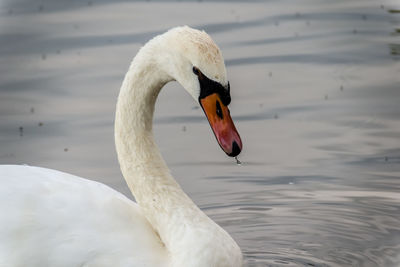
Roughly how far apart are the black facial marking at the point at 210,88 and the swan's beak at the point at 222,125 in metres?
0.02

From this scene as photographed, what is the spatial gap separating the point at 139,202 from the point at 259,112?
347cm

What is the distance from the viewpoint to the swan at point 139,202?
4.93 metres

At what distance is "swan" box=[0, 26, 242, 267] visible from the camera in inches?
194

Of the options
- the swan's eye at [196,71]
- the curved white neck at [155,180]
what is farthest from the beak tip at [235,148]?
the curved white neck at [155,180]

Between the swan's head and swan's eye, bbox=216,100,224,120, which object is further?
swan's eye, bbox=216,100,224,120

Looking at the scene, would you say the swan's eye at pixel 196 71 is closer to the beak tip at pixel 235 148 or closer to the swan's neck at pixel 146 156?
the swan's neck at pixel 146 156

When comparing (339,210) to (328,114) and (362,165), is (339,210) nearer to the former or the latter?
(362,165)

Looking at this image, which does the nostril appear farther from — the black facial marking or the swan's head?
the black facial marking

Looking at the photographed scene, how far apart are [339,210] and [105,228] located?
2147 millimetres

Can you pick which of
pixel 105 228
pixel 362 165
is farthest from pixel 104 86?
pixel 105 228

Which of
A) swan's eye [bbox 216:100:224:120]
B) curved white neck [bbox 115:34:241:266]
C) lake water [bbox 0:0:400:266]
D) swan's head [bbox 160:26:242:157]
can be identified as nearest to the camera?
swan's head [bbox 160:26:242:157]

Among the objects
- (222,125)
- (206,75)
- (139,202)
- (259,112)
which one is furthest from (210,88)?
(259,112)

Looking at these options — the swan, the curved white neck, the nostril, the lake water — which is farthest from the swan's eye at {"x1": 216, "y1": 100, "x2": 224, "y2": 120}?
the lake water

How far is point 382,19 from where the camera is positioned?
38.5 ft
